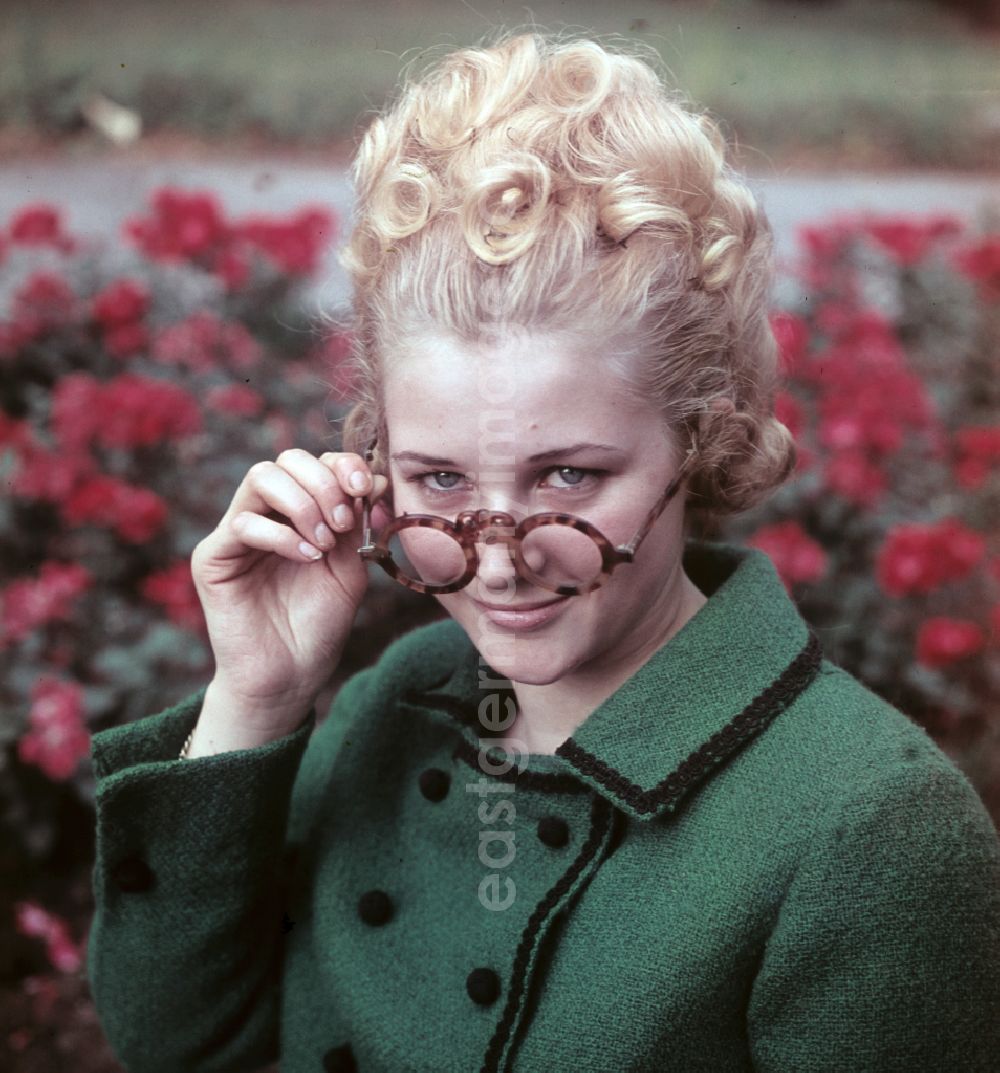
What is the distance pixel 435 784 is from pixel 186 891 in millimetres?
378

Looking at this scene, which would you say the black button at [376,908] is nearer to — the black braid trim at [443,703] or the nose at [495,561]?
the black braid trim at [443,703]

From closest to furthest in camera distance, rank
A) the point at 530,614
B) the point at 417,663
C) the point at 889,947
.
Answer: the point at 889,947 < the point at 530,614 < the point at 417,663

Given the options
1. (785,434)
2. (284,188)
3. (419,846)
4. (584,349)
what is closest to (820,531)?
(785,434)

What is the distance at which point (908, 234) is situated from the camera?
148 inches

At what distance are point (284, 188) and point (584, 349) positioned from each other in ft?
11.6

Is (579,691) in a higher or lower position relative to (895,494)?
higher

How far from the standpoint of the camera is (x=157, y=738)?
1.60m

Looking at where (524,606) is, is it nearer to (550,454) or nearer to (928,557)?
(550,454)

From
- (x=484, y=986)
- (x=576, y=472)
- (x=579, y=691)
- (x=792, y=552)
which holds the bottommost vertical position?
(x=792, y=552)

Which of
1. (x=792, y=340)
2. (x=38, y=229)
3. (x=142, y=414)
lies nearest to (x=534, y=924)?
(x=142, y=414)

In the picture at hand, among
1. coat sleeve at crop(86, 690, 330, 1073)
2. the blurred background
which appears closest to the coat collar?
coat sleeve at crop(86, 690, 330, 1073)

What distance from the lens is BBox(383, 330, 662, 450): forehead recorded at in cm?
124

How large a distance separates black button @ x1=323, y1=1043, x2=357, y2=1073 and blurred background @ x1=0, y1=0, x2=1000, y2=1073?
102cm

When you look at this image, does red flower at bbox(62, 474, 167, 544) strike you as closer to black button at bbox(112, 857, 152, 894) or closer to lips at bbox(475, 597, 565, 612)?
black button at bbox(112, 857, 152, 894)
